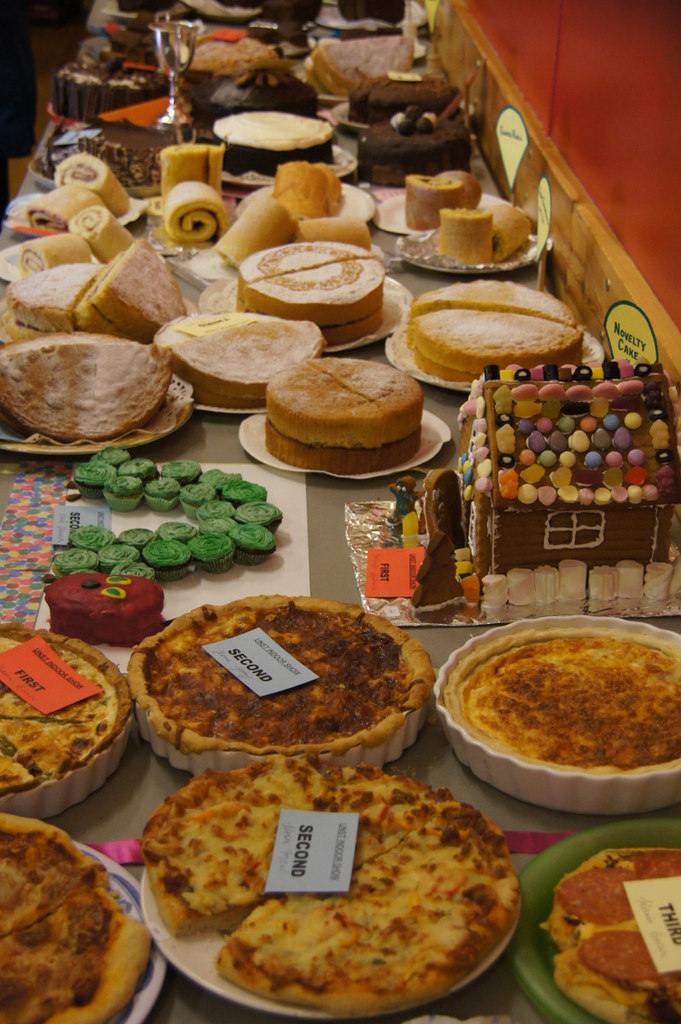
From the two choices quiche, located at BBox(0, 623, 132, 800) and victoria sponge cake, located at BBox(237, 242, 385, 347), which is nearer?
quiche, located at BBox(0, 623, 132, 800)

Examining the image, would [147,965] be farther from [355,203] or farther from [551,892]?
[355,203]

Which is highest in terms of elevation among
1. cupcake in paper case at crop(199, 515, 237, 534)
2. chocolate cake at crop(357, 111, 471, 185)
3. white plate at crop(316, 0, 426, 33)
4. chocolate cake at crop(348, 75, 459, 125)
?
white plate at crop(316, 0, 426, 33)

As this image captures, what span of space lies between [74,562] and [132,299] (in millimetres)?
1184

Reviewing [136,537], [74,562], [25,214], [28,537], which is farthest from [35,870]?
[25,214]

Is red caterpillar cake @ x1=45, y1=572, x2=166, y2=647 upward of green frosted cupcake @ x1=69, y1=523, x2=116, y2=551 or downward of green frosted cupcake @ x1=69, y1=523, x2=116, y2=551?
upward

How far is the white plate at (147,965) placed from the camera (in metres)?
1.39

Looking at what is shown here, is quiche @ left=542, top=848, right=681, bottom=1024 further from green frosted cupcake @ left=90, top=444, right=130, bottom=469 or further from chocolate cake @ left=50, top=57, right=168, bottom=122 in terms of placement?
chocolate cake @ left=50, top=57, right=168, bottom=122

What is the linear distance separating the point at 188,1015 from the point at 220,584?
104 cm

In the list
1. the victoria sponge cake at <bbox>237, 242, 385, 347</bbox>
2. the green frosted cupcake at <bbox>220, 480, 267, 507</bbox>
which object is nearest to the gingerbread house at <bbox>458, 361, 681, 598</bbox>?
the green frosted cupcake at <bbox>220, 480, 267, 507</bbox>

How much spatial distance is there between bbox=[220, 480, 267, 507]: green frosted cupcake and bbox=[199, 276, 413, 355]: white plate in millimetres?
870

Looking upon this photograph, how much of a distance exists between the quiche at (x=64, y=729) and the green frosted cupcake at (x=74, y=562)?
0.31m

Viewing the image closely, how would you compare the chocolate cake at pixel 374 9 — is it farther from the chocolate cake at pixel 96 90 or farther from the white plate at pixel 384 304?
the white plate at pixel 384 304

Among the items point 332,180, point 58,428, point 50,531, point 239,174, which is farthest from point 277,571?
point 239,174

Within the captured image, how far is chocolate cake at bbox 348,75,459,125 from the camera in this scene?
16.2 feet
